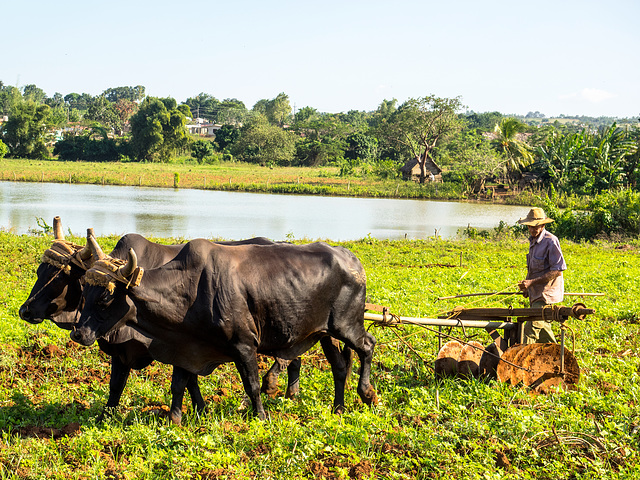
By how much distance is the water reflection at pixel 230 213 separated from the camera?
23.3 meters

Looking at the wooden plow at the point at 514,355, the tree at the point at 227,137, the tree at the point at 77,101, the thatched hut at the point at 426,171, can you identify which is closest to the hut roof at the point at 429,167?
the thatched hut at the point at 426,171

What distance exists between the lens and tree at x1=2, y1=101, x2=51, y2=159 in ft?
193

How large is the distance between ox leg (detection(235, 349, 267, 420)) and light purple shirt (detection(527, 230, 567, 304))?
3.18 metres

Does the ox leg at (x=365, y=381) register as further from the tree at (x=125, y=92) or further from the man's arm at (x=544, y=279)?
the tree at (x=125, y=92)

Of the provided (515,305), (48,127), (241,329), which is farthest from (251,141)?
(241,329)

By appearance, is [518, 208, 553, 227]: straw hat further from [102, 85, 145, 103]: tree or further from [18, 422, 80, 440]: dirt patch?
[102, 85, 145, 103]: tree

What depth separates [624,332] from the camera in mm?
7922

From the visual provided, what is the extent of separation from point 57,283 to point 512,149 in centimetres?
4200

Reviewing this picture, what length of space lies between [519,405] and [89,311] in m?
3.58

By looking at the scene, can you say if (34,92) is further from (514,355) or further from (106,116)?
(514,355)

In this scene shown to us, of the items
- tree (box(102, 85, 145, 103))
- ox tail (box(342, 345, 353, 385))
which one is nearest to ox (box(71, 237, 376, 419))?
ox tail (box(342, 345, 353, 385))

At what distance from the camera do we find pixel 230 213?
29.3 metres

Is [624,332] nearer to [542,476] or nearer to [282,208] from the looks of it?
[542,476]

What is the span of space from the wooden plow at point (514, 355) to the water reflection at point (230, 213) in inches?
590
